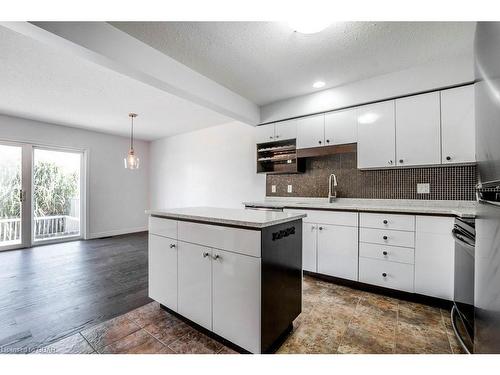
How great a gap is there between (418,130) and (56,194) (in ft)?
21.1

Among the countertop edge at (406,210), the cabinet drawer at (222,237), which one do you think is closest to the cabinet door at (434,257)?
the countertop edge at (406,210)

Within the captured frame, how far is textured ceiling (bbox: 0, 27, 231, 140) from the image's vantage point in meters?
2.29

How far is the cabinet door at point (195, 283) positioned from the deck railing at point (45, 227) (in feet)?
14.8

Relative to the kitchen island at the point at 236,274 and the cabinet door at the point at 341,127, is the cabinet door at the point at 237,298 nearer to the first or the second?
the kitchen island at the point at 236,274

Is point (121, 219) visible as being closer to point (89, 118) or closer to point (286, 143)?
point (89, 118)

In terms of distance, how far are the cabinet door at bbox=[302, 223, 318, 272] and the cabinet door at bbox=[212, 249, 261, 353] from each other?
158cm

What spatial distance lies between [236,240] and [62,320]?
5.74 ft

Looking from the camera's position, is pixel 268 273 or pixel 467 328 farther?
pixel 467 328

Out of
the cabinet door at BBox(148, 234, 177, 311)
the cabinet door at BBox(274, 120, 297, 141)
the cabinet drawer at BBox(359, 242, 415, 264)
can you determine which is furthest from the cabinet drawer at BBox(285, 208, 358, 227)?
the cabinet door at BBox(148, 234, 177, 311)

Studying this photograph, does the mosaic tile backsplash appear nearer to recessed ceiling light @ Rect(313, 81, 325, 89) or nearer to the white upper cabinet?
the white upper cabinet

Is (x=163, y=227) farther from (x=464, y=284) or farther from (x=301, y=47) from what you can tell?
(x=464, y=284)

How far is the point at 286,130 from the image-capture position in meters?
3.44
